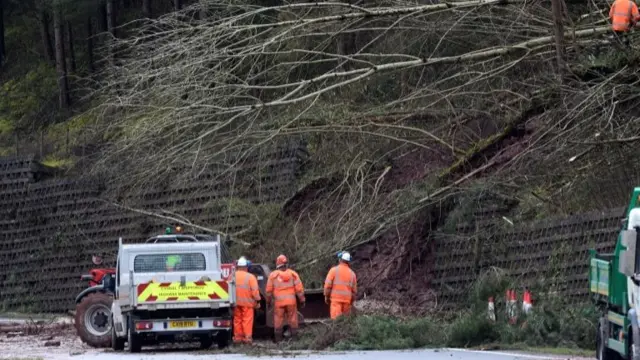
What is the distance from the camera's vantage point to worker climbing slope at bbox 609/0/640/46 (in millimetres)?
20938

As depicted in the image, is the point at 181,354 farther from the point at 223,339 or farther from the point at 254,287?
the point at 254,287

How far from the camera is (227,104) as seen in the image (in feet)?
81.4

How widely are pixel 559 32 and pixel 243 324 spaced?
25.6 ft

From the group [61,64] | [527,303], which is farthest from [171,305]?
[61,64]

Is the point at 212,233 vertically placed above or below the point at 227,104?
below

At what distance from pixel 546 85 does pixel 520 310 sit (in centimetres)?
571

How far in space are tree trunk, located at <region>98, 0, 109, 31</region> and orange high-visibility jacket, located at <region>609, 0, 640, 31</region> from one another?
2872cm

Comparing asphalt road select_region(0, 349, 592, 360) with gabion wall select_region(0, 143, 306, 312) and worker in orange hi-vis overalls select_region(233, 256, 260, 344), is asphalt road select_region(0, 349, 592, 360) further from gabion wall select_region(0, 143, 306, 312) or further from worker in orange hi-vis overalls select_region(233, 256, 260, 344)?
gabion wall select_region(0, 143, 306, 312)

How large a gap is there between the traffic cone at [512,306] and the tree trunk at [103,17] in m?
30.0

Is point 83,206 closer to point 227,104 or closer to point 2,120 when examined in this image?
point 227,104

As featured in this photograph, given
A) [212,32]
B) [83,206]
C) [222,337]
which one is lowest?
[222,337]

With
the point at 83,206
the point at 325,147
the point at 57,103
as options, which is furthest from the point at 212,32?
the point at 57,103

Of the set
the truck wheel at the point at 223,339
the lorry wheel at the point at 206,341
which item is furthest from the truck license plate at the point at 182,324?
the lorry wheel at the point at 206,341

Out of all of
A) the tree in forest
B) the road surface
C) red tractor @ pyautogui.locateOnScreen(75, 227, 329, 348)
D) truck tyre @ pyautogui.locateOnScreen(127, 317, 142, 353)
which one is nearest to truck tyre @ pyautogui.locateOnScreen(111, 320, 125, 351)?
the road surface
